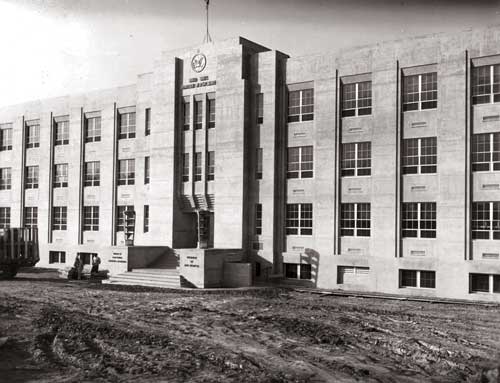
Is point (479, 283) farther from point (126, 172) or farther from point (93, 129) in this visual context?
point (93, 129)

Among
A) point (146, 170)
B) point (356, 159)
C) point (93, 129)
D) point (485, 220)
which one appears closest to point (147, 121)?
point (146, 170)

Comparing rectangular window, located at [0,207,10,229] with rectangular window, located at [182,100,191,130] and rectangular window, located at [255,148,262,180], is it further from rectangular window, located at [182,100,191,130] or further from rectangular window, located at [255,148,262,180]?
rectangular window, located at [255,148,262,180]

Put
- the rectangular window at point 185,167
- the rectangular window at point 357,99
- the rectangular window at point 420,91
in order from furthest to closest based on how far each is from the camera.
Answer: the rectangular window at point 185,167 → the rectangular window at point 357,99 → the rectangular window at point 420,91

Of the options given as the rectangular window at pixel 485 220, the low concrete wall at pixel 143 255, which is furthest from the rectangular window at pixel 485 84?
the low concrete wall at pixel 143 255

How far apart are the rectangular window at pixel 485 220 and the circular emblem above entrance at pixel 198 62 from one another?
1724cm

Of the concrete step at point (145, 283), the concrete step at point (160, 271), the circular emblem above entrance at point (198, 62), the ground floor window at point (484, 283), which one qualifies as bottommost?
the concrete step at point (145, 283)

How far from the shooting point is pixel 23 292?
2767cm

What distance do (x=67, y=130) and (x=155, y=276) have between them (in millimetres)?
17523

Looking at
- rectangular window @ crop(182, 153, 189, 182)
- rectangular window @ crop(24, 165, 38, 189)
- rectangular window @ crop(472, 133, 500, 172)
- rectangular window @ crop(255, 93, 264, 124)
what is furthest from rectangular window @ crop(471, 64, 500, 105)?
rectangular window @ crop(24, 165, 38, 189)

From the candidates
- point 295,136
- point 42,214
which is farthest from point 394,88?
point 42,214

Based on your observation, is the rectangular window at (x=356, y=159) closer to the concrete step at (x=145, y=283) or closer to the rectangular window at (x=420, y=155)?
the rectangular window at (x=420, y=155)

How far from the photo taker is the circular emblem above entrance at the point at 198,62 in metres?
35.4

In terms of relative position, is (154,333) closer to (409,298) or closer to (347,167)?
(409,298)

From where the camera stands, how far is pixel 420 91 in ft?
94.4
